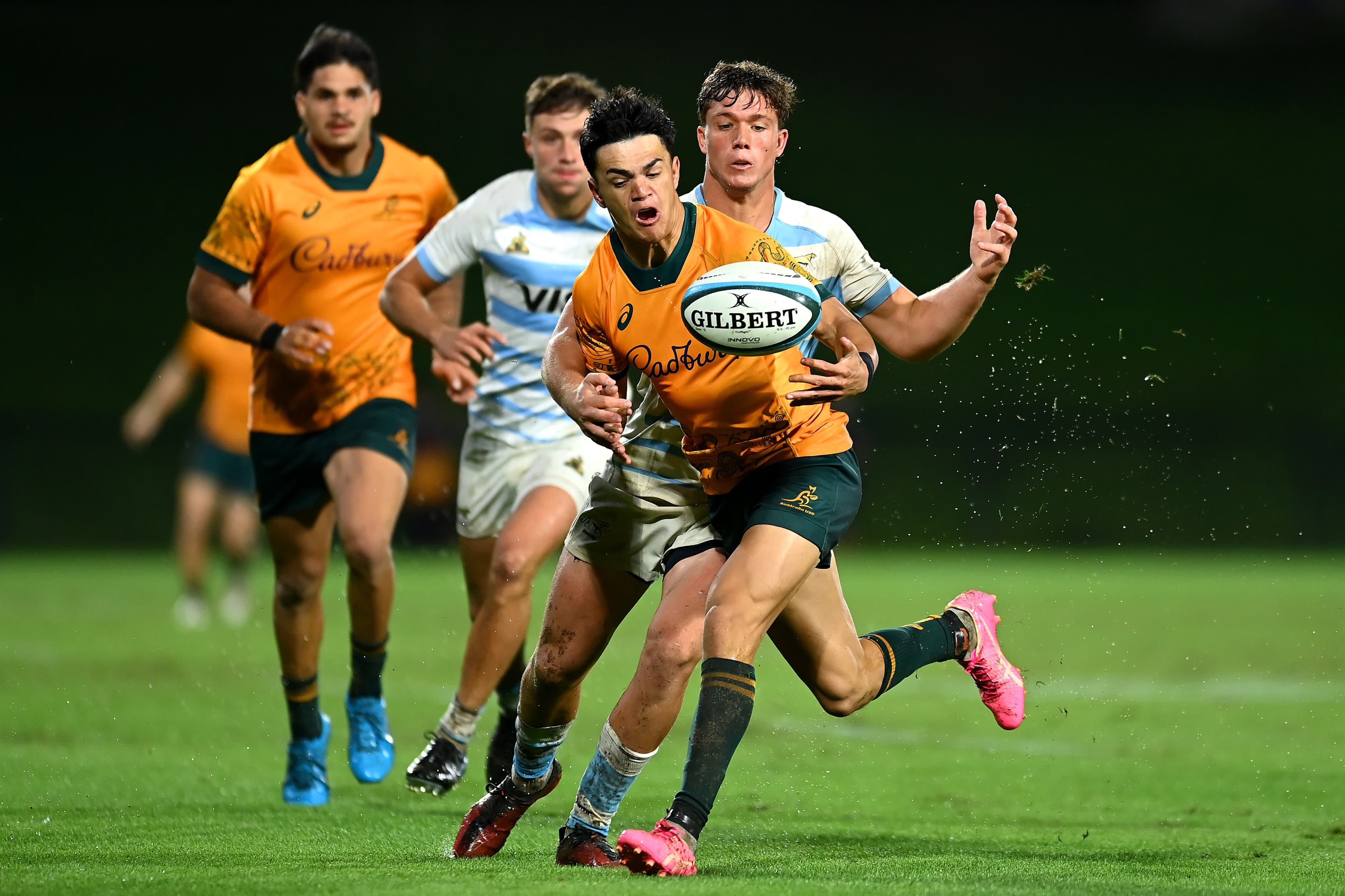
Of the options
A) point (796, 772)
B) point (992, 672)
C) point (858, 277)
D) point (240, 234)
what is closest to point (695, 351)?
point (858, 277)

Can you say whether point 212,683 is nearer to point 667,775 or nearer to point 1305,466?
point 667,775

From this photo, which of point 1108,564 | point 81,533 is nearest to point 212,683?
point 81,533

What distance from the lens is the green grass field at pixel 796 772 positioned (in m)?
4.33

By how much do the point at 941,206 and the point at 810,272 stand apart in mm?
24529

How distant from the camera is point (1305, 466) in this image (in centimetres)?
2155

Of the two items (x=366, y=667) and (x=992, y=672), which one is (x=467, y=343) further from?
(x=992, y=672)

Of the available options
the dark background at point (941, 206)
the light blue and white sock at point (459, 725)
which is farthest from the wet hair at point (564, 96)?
the dark background at point (941, 206)

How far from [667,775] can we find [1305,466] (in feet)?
56.3

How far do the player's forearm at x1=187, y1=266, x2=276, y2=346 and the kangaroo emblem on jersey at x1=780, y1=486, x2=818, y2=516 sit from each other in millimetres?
2790

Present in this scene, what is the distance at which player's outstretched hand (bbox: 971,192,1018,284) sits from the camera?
15.6 ft

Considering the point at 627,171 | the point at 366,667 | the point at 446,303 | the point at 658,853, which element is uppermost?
the point at 627,171

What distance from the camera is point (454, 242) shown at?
6.20m

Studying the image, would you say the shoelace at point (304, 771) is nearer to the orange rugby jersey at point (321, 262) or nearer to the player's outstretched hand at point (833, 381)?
the orange rugby jersey at point (321, 262)

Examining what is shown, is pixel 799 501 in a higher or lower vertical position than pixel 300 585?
higher
